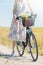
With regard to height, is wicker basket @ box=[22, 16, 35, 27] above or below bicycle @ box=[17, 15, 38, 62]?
above

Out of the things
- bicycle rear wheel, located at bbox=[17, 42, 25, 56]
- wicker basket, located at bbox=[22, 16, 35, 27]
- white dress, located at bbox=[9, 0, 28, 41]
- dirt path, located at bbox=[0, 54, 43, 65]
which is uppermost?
wicker basket, located at bbox=[22, 16, 35, 27]

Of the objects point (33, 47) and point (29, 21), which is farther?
point (33, 47)

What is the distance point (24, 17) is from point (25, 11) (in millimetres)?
81

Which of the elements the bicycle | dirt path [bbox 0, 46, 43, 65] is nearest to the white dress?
the bicycle

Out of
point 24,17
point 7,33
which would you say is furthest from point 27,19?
point 7,33

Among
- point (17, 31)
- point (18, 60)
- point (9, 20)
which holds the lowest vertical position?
point (18, 60)

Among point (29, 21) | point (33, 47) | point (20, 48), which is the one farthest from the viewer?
point (20, 48)

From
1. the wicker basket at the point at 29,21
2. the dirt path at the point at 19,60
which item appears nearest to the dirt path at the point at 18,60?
the dirt path at the point at 19,60

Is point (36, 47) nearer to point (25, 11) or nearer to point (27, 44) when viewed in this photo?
point (27, 44)

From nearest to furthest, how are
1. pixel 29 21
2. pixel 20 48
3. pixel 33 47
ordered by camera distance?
pixel 29 21 → pixel 33 47 → pixel 20 48

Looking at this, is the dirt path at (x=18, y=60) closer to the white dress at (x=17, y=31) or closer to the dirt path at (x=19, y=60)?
the dirt path at (x=19, y=60)

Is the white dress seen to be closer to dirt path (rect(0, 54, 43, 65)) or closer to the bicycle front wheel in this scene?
the bicycle front wheel

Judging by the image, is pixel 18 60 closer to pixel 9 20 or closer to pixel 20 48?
pixel 20 48

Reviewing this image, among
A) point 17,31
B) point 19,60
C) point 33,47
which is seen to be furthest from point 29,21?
point 19,60
